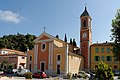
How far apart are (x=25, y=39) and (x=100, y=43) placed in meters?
41.5

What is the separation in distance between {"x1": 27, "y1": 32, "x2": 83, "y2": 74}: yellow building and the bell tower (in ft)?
12.3

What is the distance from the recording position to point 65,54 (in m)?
45.5

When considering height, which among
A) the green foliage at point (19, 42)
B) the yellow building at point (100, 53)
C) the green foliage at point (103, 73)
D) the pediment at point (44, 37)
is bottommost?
the green foliage at point (103, 73)

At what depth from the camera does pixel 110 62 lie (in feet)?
184

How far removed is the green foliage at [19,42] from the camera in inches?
3457

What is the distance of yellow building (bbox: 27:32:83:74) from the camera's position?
45838mm

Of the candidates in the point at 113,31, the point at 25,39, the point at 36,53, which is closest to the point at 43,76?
the point at 36,53

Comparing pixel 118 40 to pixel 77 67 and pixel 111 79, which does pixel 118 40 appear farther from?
pixel 77 67

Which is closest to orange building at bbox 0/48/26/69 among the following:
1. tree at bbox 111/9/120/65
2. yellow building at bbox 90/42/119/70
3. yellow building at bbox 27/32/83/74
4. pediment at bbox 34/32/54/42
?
yellow building at bbox 27/32/83/74

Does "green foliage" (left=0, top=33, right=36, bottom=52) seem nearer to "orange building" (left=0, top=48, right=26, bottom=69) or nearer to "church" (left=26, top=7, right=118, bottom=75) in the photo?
"orange building" (left=0, top=48, right=26, bottom=69)

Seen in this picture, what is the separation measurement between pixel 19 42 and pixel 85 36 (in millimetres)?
42348

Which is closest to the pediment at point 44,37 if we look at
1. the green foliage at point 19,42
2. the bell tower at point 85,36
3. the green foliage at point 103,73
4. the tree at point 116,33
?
the bell tower at point 85,36

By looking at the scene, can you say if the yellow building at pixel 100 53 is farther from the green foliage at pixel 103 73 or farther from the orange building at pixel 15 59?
the green foliage at pixel 103 73

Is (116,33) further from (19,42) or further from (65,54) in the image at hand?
(19,42)
